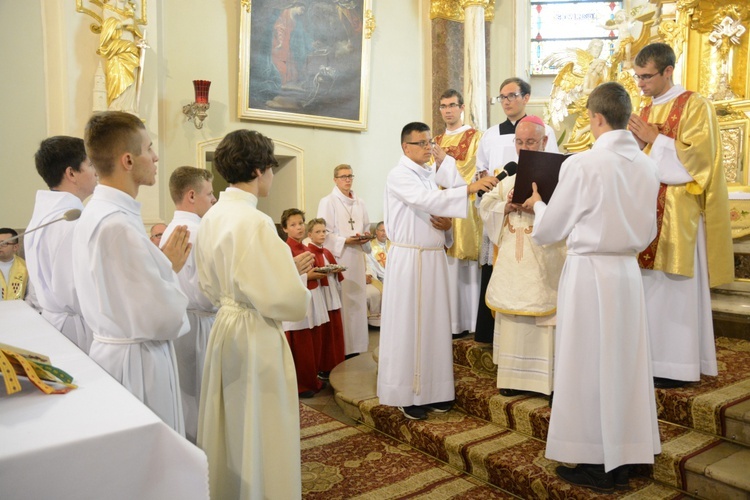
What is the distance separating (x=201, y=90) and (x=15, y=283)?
3319mm

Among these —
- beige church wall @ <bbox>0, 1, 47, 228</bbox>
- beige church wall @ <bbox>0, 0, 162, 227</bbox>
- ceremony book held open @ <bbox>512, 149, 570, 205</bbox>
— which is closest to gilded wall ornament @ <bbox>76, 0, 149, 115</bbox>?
beige church wall @ <bbox>0, 0, 162, 227</bbox>

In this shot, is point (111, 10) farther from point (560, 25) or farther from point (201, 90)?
point (560, 25)

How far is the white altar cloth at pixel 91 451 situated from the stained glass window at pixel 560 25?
10.4 m

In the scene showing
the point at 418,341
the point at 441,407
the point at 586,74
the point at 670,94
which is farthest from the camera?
the point at 586,74

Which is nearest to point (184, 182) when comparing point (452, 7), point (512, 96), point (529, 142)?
point (529, 142)

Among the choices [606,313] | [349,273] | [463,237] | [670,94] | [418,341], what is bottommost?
[418,341]

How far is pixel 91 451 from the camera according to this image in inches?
56.3

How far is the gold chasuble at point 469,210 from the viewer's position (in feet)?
17.0

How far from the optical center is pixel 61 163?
319cm

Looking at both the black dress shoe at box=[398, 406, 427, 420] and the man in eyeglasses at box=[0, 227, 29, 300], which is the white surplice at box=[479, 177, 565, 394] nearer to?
the black dress shoe at box=[398, 406, 427, 420]

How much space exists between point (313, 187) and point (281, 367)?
653 centimetres

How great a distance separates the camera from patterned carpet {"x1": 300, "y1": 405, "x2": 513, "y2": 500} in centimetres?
369

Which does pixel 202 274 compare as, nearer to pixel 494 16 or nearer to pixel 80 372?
pixel 80 372

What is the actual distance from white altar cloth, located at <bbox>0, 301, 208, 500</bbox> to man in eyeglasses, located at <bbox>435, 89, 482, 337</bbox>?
3.78 meters
